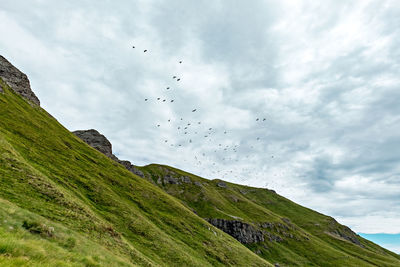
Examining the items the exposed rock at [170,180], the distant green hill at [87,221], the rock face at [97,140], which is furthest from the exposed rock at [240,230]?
the rock face at [97,140]

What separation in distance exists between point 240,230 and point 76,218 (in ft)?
399

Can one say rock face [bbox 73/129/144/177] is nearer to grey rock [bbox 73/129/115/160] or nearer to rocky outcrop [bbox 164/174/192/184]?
grey rock [bbox 73/129/115/160]

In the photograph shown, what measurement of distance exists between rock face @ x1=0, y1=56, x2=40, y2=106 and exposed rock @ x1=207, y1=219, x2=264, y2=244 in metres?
130

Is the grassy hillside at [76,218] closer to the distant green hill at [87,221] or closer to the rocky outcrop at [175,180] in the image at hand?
the distant green hill at [87,221]

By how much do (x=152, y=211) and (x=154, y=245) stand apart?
80.3 feet

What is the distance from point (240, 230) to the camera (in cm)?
13300

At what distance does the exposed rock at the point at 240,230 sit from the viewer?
13125cm

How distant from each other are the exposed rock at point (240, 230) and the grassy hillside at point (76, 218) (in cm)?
5858

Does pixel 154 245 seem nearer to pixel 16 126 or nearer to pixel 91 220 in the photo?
pixel 91 220

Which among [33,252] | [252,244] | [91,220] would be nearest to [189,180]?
[252,244]

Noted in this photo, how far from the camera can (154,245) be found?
45.1 m

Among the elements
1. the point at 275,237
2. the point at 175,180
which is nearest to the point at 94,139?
the point at 175,180

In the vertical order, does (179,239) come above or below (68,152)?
below

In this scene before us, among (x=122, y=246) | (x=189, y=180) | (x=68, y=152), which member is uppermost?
(x=189, y=180)
